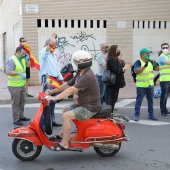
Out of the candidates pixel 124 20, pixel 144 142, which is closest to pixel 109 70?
pixel 144 142

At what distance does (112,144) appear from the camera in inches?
209

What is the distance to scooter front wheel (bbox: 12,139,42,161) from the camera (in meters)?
5.15

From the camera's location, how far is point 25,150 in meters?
5.17

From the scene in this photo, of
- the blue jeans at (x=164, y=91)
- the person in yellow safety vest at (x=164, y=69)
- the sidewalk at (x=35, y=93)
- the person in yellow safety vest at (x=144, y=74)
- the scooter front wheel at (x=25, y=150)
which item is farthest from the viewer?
the sidewalk at (x=35, y=93)

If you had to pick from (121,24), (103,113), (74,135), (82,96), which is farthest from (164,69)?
(121,24)

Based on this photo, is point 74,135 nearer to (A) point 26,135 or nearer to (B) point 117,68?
(A) point 26,135

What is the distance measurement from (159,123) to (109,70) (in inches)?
65.1

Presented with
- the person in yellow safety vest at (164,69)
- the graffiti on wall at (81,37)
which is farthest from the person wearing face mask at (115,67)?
the graffiti on wall at (81,37)

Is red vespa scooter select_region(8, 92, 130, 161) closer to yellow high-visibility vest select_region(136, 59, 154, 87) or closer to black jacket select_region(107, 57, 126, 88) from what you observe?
black jacket select_region(107, 57, 126, 88)

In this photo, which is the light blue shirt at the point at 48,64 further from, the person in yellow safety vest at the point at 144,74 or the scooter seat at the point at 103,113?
the scooter seat at the point at 103,113

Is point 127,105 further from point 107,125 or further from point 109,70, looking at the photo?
point 107,125

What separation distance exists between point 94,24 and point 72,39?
3.90 feet

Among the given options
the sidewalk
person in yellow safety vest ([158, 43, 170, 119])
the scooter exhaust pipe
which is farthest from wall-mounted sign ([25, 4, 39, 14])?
the scooter exhaust pipe

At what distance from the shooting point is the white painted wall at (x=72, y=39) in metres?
14.7
